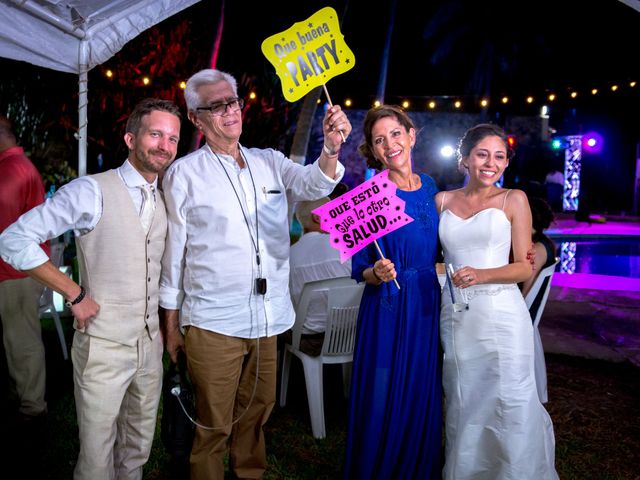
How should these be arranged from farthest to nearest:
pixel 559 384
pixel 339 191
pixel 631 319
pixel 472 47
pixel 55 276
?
pixel 472 47 < pixel 631 319 < pixel 339 191 < pixel 559 384 < pixel 55 276

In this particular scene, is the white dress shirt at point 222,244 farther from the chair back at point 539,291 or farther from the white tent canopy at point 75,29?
the chair back at point 539,291

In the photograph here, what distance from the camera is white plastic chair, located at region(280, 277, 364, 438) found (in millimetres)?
3377

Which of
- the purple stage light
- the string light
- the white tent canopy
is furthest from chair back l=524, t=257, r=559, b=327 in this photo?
the purple stage light

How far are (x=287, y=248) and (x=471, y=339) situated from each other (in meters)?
0.98

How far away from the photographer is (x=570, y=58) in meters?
29.3

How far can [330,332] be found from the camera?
3393 millimetres

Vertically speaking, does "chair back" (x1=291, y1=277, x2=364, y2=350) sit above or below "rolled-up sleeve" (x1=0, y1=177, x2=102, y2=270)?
below

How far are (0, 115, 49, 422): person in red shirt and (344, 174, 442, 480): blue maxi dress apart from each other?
7.93ft

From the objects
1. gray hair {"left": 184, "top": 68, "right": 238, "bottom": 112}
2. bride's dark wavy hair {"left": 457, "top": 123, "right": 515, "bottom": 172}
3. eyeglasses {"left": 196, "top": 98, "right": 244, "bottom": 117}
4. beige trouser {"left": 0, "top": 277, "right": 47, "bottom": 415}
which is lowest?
beige trouser {"left": 0, "top": 277, "right": 47, "bottom": 415}

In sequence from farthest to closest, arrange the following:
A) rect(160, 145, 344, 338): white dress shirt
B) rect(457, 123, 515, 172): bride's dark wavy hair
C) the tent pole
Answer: the tent pole < rect(457, 123, 515, 172): bride's dark wavy hair < rect(160, 145, 344, 338): white dress shirt

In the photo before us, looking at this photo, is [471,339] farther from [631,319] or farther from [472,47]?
[472,47]

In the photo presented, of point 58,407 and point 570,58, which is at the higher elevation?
point 570,58

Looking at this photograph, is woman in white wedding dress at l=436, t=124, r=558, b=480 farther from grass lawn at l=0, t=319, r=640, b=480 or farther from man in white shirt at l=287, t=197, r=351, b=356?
man in white shirt at l=287, t=197, r=351, b=356

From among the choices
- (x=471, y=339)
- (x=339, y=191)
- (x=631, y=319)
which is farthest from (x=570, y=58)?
(x=471, y=339)
